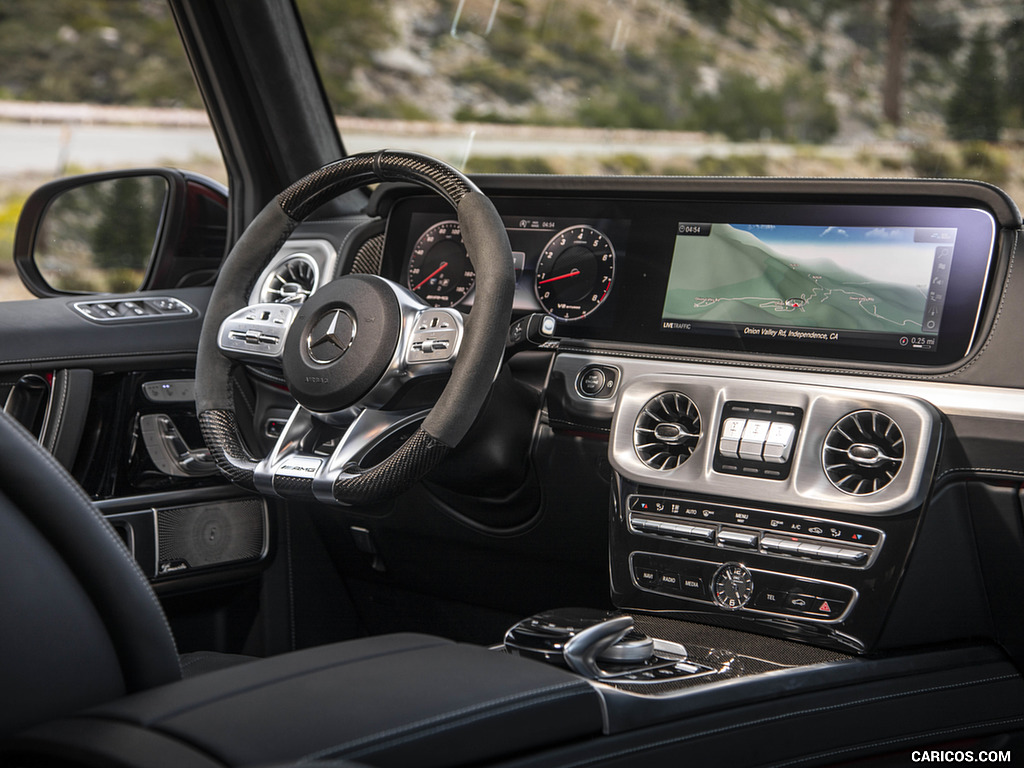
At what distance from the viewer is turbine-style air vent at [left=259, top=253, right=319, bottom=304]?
93.6 inches

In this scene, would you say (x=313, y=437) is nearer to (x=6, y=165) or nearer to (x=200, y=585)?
Result: (x=200, y=585)

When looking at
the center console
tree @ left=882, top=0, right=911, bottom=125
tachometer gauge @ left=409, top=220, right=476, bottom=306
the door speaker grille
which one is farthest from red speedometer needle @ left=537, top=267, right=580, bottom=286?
tree @ left=882, top=0, right=911, bottom=125

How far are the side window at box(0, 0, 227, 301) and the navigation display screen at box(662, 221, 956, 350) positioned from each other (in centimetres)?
143

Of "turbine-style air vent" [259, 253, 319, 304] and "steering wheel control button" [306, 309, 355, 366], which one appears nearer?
"steering wheel control button" [306, 309, 355, 366]

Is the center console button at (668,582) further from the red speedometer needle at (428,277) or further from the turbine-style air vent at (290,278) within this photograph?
the turbine-style air vent at (290,278)

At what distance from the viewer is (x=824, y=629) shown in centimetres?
168

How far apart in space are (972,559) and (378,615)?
1.52 metres

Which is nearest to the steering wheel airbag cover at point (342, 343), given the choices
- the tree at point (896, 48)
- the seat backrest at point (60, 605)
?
the seat backrest at point (60, 605)

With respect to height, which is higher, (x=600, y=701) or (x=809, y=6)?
(x=809, y=6)

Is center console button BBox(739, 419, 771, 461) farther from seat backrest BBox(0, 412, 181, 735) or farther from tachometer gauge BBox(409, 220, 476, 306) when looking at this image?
seat backrest BBox(0, 412, 181, 735)

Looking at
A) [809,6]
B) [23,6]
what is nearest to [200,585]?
[23,6]

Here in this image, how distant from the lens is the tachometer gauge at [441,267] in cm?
221

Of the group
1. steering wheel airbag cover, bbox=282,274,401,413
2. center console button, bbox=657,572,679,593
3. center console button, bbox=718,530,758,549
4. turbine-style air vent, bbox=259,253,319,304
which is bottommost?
center console button, bbox=657,572,679,593

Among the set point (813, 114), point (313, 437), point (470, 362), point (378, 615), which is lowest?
point (378, 615)
